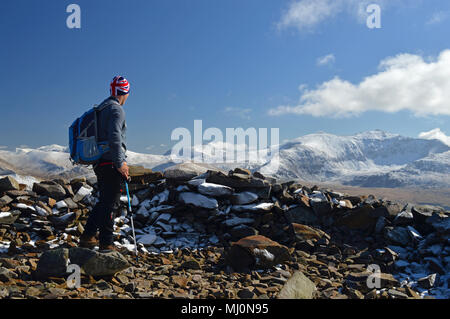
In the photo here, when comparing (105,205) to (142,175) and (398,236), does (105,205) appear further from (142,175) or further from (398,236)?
(398,236)

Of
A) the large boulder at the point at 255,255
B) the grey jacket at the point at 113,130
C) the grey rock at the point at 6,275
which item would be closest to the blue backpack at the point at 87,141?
the grey jacket at the point at 113,130

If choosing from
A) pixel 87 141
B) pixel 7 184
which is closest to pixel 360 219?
pixel 87 141

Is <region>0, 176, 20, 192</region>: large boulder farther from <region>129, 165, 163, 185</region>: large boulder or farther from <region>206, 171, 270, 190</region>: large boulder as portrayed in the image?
<region>206, 171, 270, 190</region>: large boulder

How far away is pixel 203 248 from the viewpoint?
9.53 meters

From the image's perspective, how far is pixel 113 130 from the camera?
6.90m

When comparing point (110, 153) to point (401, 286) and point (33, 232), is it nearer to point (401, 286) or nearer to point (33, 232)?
point (33, 232)

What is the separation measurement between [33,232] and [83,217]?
146 centimetres

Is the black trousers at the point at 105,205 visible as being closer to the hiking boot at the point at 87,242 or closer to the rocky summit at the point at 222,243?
the hiking boot at the point at 87,242

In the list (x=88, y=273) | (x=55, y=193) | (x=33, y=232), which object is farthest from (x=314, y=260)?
(x=55, y=193)

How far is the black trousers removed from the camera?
23.5 feet

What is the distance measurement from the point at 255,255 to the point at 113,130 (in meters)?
4.63

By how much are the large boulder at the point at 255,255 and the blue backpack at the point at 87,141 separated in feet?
13.6
